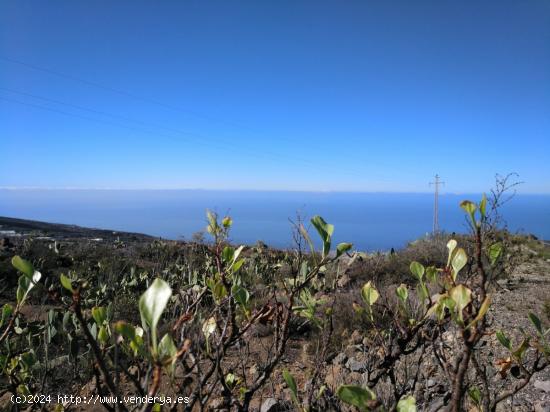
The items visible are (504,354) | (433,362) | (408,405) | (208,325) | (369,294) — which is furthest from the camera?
(504,354)

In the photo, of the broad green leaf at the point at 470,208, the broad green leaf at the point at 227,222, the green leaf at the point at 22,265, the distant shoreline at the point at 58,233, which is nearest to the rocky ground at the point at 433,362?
the broad green leaf at the point at 470,208

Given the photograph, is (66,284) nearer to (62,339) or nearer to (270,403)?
(270,403)

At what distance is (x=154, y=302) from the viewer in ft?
2.27

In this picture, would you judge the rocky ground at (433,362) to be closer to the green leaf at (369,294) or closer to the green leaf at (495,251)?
the green leaf at (495,251)

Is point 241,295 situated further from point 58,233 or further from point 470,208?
point 58,233

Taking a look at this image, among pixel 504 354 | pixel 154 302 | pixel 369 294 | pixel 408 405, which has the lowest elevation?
pixel 504 354

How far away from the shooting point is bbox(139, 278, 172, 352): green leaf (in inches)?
26.4

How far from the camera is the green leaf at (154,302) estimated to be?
67cm

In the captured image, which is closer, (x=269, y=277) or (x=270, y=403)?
(x=270, y=403)

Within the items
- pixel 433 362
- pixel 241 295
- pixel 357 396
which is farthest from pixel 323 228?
pixel 433 362

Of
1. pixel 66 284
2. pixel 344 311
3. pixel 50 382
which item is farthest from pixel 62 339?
pixel 66 284

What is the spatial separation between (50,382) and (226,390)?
2.86 meters

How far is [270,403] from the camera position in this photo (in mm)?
2566

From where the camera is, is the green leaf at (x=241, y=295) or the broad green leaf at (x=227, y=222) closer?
the green leaf at (x=241, y=295)
